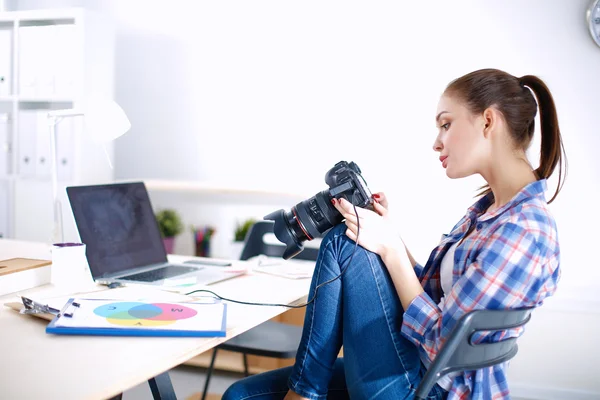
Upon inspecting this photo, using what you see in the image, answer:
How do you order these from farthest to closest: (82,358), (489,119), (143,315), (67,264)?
(67,264) → (489,119) → (143,315) → (82,358)

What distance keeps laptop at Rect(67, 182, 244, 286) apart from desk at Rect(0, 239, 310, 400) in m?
0.29

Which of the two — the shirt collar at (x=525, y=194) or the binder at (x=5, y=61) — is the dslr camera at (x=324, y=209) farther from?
the binder at (x=5, y=61)

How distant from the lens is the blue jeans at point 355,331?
4.34 ft

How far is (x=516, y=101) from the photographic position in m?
1.42

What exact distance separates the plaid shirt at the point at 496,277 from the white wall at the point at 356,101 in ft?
5.12

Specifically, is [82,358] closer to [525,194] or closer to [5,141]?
[525,194]

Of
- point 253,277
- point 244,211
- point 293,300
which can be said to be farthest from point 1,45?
point 293,300

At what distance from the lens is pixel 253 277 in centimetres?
181

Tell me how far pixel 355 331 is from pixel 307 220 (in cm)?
27

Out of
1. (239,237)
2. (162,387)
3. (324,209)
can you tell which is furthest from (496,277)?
(239,237)

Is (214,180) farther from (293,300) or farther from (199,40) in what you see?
(293,300)

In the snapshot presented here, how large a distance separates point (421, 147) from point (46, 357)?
218cm

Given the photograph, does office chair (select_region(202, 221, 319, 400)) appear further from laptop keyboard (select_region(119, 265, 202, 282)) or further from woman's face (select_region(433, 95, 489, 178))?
woman's face (select_region(433, 95, 489, 178))

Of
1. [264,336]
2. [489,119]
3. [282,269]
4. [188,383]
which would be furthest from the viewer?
[188,383]
